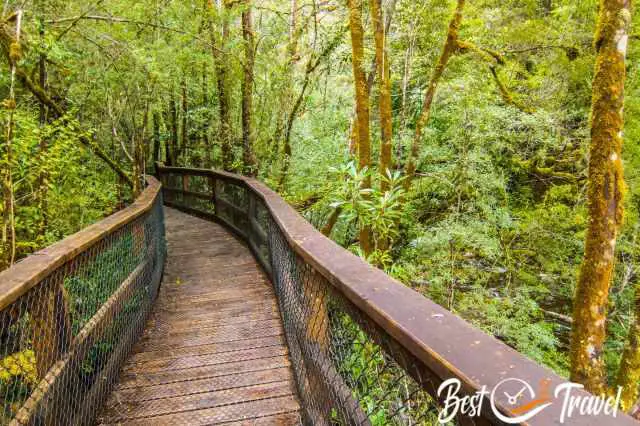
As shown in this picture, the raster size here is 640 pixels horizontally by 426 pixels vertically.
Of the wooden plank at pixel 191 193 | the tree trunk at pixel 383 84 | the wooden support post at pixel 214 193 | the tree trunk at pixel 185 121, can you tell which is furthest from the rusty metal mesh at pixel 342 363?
the tree trunk at pixel 185 121

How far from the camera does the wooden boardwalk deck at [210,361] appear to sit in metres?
2.76

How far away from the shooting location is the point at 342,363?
6.61ft

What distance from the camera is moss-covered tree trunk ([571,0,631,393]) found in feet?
13.2

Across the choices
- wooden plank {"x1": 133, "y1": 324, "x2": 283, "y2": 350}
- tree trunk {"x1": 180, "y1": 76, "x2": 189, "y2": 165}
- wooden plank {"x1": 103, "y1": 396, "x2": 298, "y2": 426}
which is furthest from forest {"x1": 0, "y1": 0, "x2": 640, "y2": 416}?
wooden plank {"x1": 103, "y1": 396, "x2": 298, "y2": 426}

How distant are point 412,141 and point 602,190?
4623 millimetres

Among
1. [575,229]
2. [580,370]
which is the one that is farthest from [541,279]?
[580,370]

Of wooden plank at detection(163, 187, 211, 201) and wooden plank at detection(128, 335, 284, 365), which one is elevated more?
wooden plank at detection(163, 187, 211, 201)

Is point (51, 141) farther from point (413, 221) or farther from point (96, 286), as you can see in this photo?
point (413, 221)

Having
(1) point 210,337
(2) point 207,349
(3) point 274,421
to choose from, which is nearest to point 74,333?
(2) point 207,349

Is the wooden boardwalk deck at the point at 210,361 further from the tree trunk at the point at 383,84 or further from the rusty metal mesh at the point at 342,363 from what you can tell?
the tree trunk at the point at 383,84

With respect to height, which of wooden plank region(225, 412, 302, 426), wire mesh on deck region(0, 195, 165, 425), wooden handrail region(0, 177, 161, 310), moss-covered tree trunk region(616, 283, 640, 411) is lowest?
moss-covered tree trunk region(616, 283, 640, 411)

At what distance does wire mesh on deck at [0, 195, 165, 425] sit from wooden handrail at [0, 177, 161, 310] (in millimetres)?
55

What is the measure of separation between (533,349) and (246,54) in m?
7.83

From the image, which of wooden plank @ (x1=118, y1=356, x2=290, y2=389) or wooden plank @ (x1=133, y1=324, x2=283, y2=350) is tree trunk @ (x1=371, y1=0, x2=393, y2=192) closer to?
wooden plank @ (x1=133, y1=324, x2=283, y2=350)
